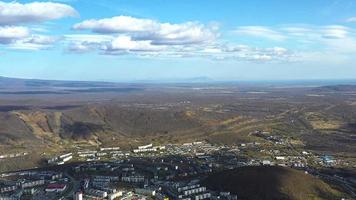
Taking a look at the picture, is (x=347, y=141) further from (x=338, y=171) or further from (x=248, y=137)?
(x=338, y=171)

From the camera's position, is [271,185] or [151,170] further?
[151,170]

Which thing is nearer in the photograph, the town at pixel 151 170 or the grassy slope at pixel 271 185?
the grassy slope at pixel 271 185

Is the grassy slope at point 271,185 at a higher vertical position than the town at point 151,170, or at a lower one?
higher

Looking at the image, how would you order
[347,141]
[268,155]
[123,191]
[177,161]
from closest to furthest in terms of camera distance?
[123,191] → [177,161] → [268,155] → [347,141]

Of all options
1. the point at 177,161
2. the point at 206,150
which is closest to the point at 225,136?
the point at 206,150

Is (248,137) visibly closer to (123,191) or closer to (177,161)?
(177,161)

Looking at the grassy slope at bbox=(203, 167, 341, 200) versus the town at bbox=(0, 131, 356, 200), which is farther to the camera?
the town at bbox=(0, 131, 356, 200)

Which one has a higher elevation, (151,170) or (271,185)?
(271,185)

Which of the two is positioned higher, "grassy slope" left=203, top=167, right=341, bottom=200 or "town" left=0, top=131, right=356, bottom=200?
"grassy slope" left=203, top=167, right=341, bottom=200

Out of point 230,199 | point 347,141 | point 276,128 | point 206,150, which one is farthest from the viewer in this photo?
point 276,128

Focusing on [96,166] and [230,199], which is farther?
[96,166]

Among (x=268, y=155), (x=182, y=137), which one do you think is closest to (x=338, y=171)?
(x=268, y=155)
